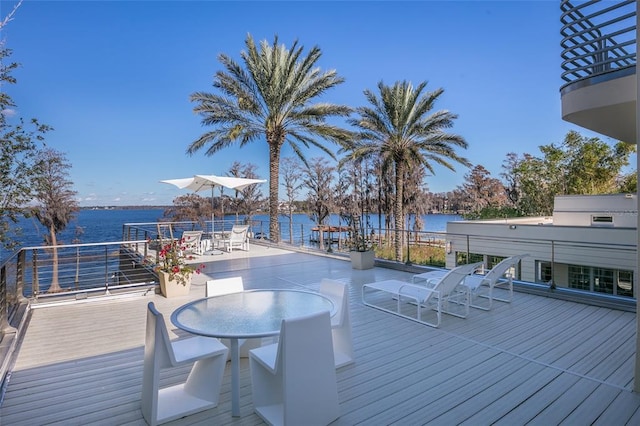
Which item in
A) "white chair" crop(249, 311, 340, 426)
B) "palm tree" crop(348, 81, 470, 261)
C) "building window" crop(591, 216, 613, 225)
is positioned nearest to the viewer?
"white chair" crop(249, 311, 340, 426)

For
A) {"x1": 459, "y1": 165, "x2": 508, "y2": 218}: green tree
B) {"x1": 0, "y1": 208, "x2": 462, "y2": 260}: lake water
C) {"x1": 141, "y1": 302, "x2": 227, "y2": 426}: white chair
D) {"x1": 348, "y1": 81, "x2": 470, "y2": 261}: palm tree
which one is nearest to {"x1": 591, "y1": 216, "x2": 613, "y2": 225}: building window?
{"x1": 348, "y1": 81, "x2": 470, "y2": 261}: palm tree

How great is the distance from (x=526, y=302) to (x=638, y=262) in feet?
8.76

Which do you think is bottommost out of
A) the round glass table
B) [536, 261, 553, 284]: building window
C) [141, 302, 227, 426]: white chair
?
[536, 261, 553, 284]: building window

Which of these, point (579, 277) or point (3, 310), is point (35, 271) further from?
point (579, 277)

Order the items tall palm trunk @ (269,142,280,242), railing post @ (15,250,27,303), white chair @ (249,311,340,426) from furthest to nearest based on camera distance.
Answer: tall palm trunk @ (269,142,280,242) < railing post @ (15,250,27,303) < white chair @ (249,311,340,426)

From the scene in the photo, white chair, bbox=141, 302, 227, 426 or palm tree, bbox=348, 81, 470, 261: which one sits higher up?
palm tree, bbox=348, 81, 470, 261

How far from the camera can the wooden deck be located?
2477mm

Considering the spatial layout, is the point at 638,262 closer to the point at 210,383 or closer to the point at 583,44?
the point at 583,44

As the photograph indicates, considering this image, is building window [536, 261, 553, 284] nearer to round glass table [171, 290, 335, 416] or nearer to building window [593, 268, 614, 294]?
building window [593, 268, 614, 294]

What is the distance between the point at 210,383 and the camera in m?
2.64

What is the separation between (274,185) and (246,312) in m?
10.5

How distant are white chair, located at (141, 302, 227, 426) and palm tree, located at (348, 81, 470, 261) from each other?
38.2 ft

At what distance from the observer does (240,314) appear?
9.21ft

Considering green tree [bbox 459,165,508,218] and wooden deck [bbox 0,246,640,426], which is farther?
green tree [bbox 459,165,508,218]
